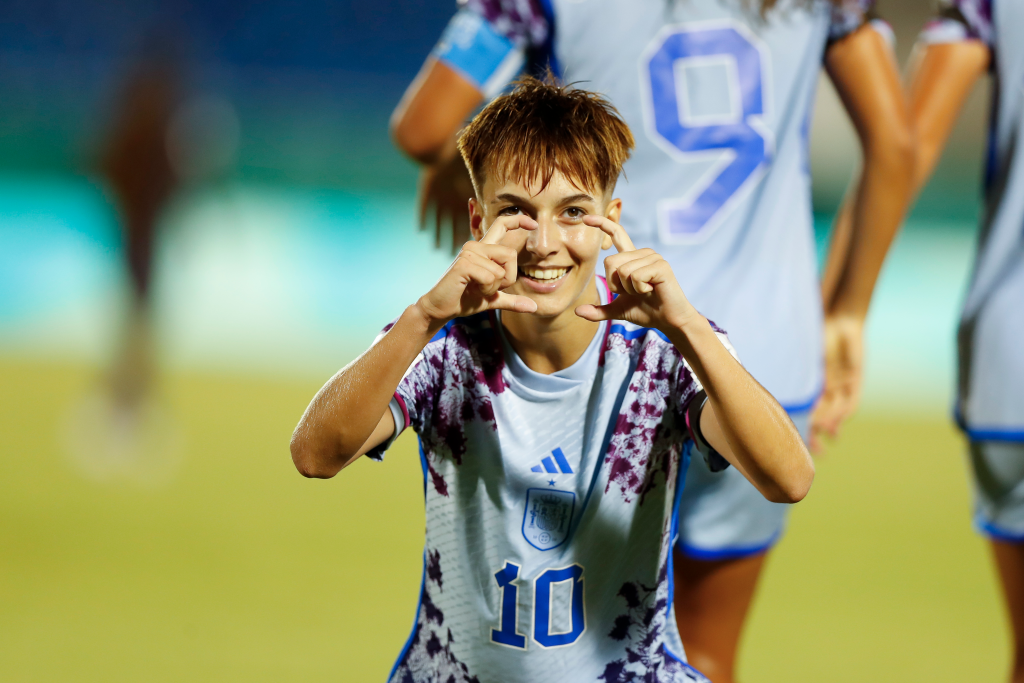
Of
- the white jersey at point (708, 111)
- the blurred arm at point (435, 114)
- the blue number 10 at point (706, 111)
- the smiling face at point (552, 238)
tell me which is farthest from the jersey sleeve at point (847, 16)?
the smiling face at point (552, 238)

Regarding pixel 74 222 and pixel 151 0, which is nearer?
pixel 74 222

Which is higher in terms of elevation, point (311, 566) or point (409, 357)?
point (409, 357)

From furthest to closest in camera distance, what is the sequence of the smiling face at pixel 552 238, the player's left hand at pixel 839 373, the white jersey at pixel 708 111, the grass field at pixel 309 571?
the grass field at pixel 309 571, the player's left hand at pixel 839 373, the white jersey at pixel 708 111, the smiling face at pixel 552 238

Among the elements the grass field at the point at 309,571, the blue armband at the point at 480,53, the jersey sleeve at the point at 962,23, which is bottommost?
the grass field at the point at 309,571

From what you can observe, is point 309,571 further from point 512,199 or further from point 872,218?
point 512,199

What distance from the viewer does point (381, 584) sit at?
3.15 metres

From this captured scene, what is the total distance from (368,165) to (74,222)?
4292 millimetres

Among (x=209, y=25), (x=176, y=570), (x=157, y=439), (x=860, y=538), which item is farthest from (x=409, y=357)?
(x=209, y=25)

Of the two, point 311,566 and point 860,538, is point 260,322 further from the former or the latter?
point 860,538

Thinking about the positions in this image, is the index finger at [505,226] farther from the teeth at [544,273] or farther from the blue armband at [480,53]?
the blue armband at [480,53]

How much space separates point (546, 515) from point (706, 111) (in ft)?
2.64

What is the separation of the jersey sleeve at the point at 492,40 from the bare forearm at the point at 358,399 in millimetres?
764

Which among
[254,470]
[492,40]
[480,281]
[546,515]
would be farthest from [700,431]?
[254,470]

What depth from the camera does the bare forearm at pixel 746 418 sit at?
1.15 metres
